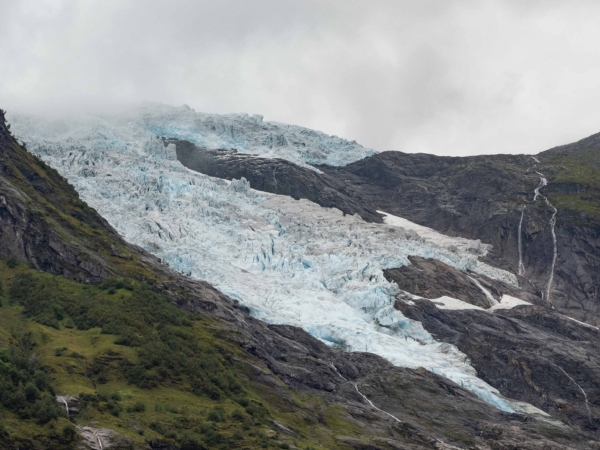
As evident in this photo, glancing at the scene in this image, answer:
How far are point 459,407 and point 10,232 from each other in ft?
219

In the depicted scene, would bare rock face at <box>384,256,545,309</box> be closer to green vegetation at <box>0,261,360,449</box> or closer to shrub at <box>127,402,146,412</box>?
green vegetation at <box>0,261,360,449</box>

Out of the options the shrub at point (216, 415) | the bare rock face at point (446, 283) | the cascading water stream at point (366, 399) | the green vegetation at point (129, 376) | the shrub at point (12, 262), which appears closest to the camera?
the green vegetation at point (129, 376)

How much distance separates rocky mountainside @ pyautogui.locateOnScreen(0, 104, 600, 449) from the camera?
3159 inches

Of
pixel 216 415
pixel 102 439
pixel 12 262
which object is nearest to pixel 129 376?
pixel 216 415

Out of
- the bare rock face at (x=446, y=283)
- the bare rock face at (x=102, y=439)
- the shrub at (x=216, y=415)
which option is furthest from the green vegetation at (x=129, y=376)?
the bare rock face at (x=446, y=283)

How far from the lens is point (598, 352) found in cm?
13825

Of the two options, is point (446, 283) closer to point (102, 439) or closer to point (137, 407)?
point (137, 407)

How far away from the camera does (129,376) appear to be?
79.7 m

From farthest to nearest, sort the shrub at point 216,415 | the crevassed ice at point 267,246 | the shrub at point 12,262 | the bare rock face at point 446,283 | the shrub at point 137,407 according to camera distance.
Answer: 1. the bare rock face at point 446,283
2. the crevassed ice at point 267,246
3. the shrub at point 12,262
4. the shrub at point 216,415
5. the shrub at point 137,407

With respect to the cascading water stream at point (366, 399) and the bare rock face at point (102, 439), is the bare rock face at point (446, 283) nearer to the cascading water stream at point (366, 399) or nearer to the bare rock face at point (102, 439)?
the cascading water stream at point (366, 399)

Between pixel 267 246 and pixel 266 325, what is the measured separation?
1326 inches

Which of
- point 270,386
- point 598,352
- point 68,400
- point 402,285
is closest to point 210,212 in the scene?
point 402,285

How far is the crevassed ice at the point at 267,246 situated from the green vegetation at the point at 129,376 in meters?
25.5

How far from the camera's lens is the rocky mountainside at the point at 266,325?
80.2 meters
